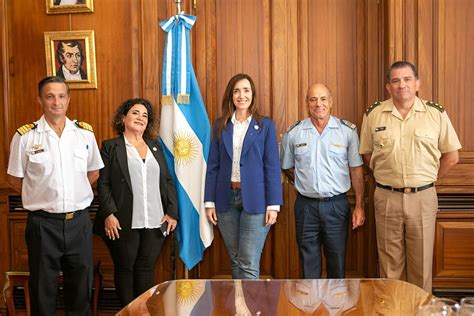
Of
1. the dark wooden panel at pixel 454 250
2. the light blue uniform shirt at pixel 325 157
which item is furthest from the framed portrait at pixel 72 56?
the dark wooden panel at pixel 454 250

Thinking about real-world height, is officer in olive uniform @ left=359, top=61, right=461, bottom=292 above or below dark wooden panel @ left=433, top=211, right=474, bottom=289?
above

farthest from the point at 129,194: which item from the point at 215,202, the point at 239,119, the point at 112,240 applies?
the point at 239,119

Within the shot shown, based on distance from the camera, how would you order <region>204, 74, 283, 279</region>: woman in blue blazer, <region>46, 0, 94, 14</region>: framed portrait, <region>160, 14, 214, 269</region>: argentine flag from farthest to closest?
<region>46, 0, 94, 14</region>: framed portrait, <region>160, 14, 214, 269</region>: argentine flag, <region>204, 74, 283, 279</region>: woman in blue blazer

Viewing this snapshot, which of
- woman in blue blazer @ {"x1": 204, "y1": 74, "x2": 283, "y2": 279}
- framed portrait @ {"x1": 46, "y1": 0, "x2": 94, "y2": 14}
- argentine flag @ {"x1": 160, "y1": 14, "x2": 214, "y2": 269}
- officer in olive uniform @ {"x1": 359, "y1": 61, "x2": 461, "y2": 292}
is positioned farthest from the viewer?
framed portrait @ {"x1": 46, "y1": 0, "x2": 94, "y2": 14}

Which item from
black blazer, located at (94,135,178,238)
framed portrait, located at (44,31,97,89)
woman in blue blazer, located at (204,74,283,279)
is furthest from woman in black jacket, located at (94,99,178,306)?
framed portrait, located at (44,31,97,89)

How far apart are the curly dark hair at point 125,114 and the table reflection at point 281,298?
1.69 meters

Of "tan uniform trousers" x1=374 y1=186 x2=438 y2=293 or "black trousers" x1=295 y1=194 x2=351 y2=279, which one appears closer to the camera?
"tan uniform trousers" x1=374 y1=186 x2=438 y2=293

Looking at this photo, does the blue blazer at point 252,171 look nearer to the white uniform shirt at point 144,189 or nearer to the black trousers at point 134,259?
the white uniform shirt at point 144,189

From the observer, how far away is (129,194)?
3438 mm

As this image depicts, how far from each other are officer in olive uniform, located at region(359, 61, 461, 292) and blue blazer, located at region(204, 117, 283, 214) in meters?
0.65

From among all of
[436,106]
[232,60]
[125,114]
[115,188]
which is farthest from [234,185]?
[436,106]

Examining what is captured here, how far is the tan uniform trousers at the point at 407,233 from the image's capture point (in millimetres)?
3260

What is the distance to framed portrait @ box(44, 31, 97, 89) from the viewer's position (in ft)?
12.9

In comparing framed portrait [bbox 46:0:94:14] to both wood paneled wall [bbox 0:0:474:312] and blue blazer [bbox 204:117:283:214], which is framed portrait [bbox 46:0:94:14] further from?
blue blazer [bbox 204:117:283:214]
